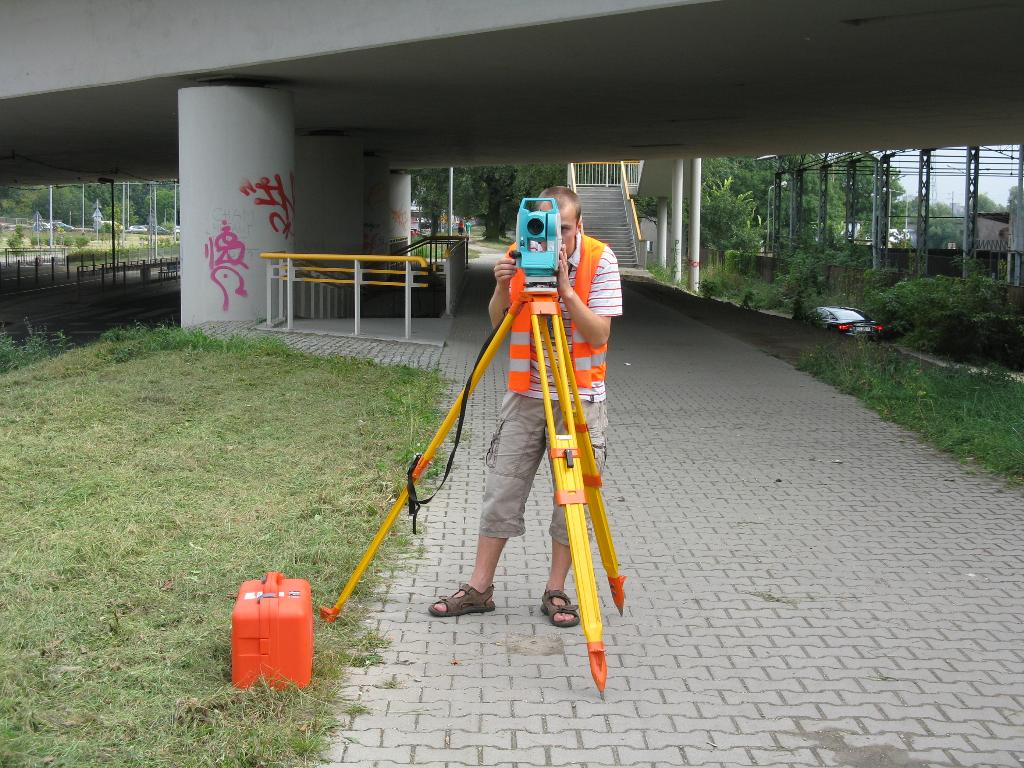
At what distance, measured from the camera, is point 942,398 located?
10.8 meters

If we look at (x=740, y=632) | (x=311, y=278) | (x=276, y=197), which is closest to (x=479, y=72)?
(x=276, y=197)

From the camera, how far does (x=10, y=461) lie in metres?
7.60

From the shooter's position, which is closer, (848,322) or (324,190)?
(848,322)

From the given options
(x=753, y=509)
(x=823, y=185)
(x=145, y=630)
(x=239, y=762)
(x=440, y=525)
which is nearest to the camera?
(x=239, y=762)

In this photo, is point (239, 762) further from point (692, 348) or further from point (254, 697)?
point (692, 348)

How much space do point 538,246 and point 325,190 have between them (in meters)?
22.4

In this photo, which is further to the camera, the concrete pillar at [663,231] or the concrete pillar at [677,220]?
the concrete pillar at [663,231]

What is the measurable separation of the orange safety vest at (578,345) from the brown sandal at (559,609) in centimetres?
97

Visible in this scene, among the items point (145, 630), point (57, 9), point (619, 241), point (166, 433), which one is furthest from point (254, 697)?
point (619, 241)

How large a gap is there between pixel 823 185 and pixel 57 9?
110 feet

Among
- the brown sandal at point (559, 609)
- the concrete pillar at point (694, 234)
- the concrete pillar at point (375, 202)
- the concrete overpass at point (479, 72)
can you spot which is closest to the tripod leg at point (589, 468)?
the brown sandal at point (559, 609)

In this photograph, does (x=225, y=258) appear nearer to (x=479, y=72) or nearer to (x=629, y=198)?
(x=479, y=72)

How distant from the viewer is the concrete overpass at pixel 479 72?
1246cm

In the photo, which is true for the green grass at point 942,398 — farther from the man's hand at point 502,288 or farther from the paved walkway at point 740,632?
the man's hand at point 502,288
